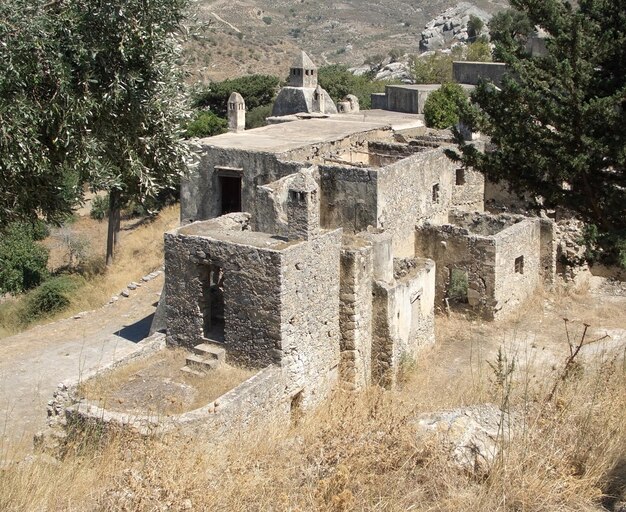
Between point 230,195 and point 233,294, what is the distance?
7.35m

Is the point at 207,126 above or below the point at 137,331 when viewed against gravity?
above

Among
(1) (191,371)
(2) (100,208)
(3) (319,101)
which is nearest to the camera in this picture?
(1) (191,371)

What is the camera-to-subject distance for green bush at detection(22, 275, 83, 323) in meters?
22.9

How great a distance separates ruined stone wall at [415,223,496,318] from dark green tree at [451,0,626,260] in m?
4.53

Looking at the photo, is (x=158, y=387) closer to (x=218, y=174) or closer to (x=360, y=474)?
(x=360, y=474)

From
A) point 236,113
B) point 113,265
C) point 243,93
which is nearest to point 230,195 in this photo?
point 236,113

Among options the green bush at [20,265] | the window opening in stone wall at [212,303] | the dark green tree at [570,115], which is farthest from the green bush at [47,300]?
the dark green tree at [570,115]

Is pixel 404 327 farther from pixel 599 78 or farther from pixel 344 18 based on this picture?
pixel 344 18

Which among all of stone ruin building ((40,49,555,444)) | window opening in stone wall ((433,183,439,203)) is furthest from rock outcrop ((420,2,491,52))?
window opening in stone wall ((433,183,439,203))

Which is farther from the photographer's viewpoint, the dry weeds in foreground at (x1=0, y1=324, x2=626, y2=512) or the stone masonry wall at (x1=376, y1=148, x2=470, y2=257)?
the stone masonry wall at (x1=376, y1=148, x2=470, y2=257)

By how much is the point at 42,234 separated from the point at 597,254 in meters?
26.7

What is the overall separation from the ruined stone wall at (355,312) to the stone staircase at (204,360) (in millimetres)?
2134

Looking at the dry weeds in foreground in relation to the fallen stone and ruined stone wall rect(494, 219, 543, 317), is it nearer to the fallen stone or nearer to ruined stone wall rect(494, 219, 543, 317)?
the fallen stone

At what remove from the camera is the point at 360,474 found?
5848 millimetres
